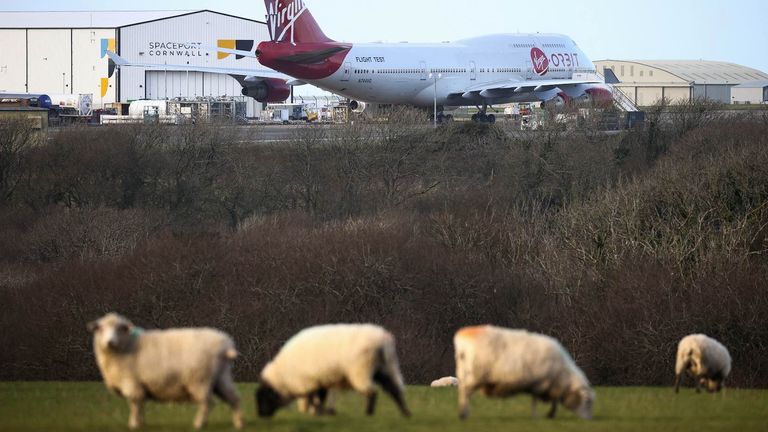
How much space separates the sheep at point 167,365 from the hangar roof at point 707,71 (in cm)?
13311

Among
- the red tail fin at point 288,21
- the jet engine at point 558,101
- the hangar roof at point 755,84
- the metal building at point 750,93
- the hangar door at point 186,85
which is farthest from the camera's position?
the hangar roof at point 755,84

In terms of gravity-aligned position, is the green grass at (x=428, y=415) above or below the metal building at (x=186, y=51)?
below

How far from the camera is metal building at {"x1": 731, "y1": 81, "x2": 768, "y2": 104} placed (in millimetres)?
140500

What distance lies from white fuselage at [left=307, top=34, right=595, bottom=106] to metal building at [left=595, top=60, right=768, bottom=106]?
4967 centimetres

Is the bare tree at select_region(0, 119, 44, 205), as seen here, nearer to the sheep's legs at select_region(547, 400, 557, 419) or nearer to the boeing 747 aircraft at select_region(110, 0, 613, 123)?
the boeing 747 aircraft at select_region(110, 0, 613, 123)

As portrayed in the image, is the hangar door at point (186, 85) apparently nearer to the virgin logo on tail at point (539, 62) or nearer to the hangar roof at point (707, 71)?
the virgin logo on tail at point (539, 62)

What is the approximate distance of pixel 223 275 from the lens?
156 feet

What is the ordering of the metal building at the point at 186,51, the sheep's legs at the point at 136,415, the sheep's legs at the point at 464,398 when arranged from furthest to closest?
the metal building at the point at 186,51 < the sheep's legs at the point at 464,398 < the sheep's legs at the point at 136,415

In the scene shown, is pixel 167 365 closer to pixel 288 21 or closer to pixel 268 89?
pixel 288 21

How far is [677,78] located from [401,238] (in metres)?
101

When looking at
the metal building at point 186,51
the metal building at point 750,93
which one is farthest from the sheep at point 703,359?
the metal building at point 750,93

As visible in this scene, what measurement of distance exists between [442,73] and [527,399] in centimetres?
6332

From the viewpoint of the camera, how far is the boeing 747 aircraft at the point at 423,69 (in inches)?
2847

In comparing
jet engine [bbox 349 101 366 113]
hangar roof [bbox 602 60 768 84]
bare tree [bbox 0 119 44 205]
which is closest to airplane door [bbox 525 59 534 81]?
jet engine [bbox 349 101 366 113]
